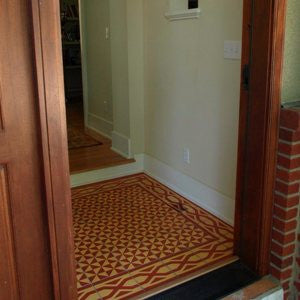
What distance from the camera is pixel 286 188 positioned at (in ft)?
6.04

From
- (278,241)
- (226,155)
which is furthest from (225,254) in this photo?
(226,155)

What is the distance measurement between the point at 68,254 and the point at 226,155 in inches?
55.6

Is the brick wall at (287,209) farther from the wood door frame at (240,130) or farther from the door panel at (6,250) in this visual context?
the door panel at (6,250)

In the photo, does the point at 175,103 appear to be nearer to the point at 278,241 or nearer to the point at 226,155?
the point at 226,155

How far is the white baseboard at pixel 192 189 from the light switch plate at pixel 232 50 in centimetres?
92

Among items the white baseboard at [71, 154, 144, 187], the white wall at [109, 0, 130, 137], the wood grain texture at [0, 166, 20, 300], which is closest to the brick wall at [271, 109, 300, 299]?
the wood grain texture at [0, 166, 20, 300]

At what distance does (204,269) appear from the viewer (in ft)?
6.81

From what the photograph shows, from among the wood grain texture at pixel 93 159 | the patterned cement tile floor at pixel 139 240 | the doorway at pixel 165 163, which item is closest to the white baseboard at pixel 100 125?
the wood grain texture at pixel 93 159

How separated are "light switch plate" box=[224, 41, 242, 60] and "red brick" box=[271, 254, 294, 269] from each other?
3.80ft

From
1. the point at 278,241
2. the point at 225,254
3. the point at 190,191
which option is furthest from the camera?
the point at 190,191

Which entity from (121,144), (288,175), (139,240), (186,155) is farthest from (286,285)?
(121,144)

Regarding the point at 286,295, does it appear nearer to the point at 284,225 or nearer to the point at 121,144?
the point at 284,225

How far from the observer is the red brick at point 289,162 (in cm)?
181

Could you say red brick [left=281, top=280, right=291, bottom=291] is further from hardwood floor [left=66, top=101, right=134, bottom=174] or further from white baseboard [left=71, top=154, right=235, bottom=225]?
hardwood floor [left=66, top=101, right=134, bottom=174]
